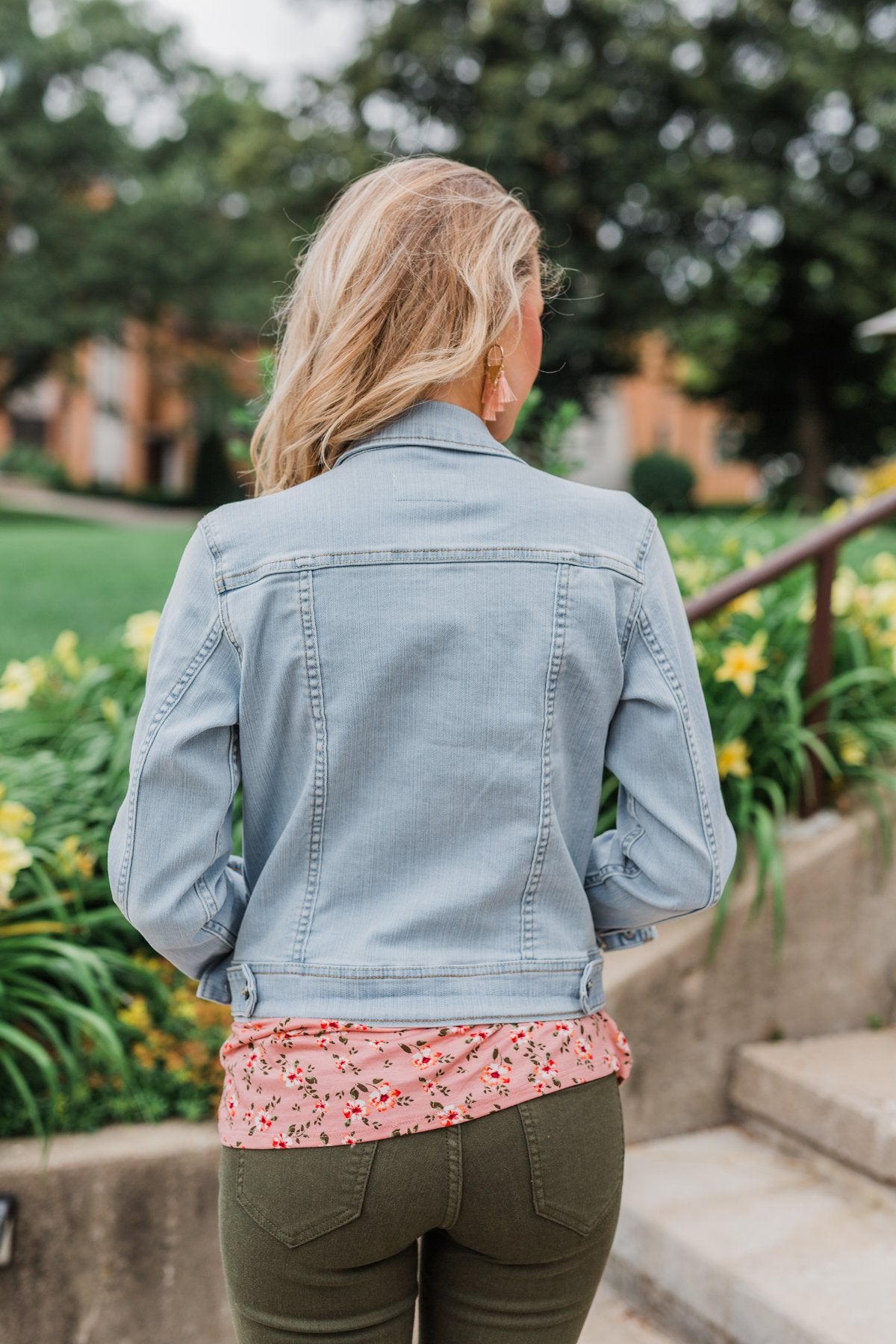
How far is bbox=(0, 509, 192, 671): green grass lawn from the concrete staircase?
8.23 ft

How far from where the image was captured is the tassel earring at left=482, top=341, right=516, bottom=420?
47.8 inches

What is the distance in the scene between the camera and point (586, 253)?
65.9 feet

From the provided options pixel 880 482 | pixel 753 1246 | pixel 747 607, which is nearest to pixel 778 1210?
pixel 753 1246

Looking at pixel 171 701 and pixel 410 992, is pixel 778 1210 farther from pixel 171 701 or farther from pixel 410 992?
pixel 171 701

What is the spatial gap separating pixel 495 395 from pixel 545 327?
10252 mm

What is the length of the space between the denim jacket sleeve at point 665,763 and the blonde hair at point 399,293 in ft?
0.96

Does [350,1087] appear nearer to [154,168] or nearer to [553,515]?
[553,515]

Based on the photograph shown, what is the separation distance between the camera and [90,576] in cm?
724

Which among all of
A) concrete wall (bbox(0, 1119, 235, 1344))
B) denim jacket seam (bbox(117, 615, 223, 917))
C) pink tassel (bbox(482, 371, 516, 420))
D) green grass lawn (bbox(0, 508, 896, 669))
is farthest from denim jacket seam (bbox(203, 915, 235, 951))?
green grass lawn (bbox(0, 508, 896, 669))

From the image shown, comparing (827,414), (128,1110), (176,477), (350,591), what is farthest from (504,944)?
(176,477)

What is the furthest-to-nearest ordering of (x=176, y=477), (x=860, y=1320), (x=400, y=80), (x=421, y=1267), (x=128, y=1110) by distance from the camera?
1. (x=176, y=477)
2. (x=400, y=80)
3. (x=128, y=1110)
4. (x=860, y=1320)
5. (x=421, y=1267)

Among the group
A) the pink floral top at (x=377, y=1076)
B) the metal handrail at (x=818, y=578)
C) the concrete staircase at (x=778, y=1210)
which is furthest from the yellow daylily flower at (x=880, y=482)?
the pink floral top at (x=377, y=1076)

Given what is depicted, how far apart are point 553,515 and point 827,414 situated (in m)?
24.8

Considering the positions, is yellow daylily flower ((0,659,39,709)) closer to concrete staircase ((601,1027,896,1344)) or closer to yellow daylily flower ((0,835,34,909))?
yellow daylily flower ((0,835,34,909))
